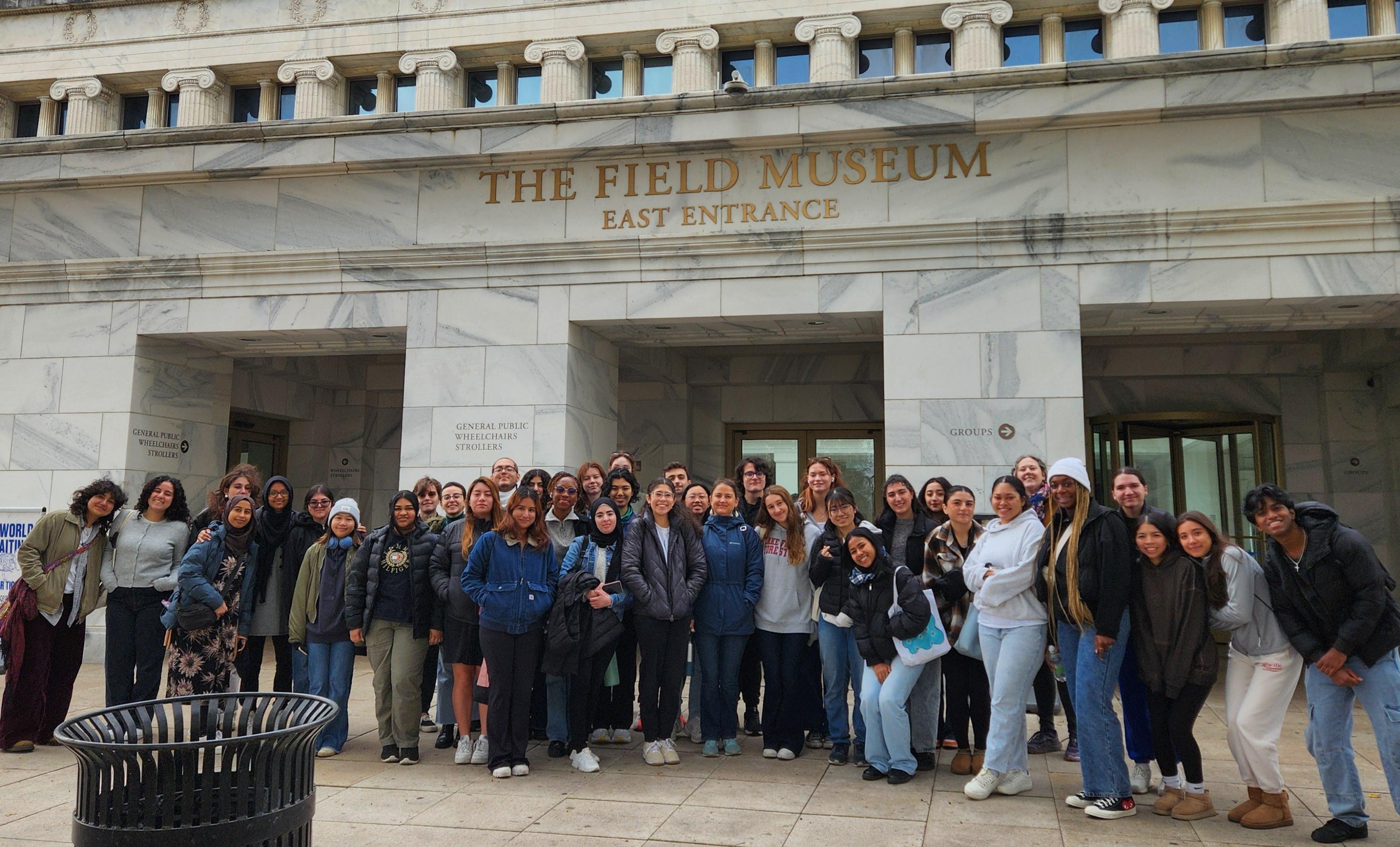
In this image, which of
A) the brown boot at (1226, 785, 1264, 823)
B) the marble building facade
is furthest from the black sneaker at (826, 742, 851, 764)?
the marble building facade

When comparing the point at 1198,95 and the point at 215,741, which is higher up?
the point at 1198,95

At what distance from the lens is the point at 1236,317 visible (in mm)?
9484

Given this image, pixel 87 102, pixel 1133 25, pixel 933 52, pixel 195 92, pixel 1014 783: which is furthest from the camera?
pixel 87 102

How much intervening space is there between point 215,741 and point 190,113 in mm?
21063

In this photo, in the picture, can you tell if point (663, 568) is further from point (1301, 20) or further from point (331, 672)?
point (1301, 20)

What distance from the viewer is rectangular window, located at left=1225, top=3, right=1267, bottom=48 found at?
16750mm

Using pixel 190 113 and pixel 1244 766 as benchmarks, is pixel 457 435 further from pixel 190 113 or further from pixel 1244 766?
pixel 190 113

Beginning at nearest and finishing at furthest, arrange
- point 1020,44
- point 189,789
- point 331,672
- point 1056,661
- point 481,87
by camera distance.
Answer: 1. point 189,789
2. point 1056,661
3. point 331,672
4. point 1020,44
5. point 481,87

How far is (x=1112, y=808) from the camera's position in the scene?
502cm

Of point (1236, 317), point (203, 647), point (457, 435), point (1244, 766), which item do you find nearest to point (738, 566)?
point (1244, 766)

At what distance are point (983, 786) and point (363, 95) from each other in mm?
20043

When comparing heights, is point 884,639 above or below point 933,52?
below

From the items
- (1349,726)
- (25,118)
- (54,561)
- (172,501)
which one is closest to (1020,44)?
(1349,726)

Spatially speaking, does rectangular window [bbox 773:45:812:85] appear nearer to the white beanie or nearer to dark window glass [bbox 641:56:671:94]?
dark window glass [bbox 641:56:671:94]
